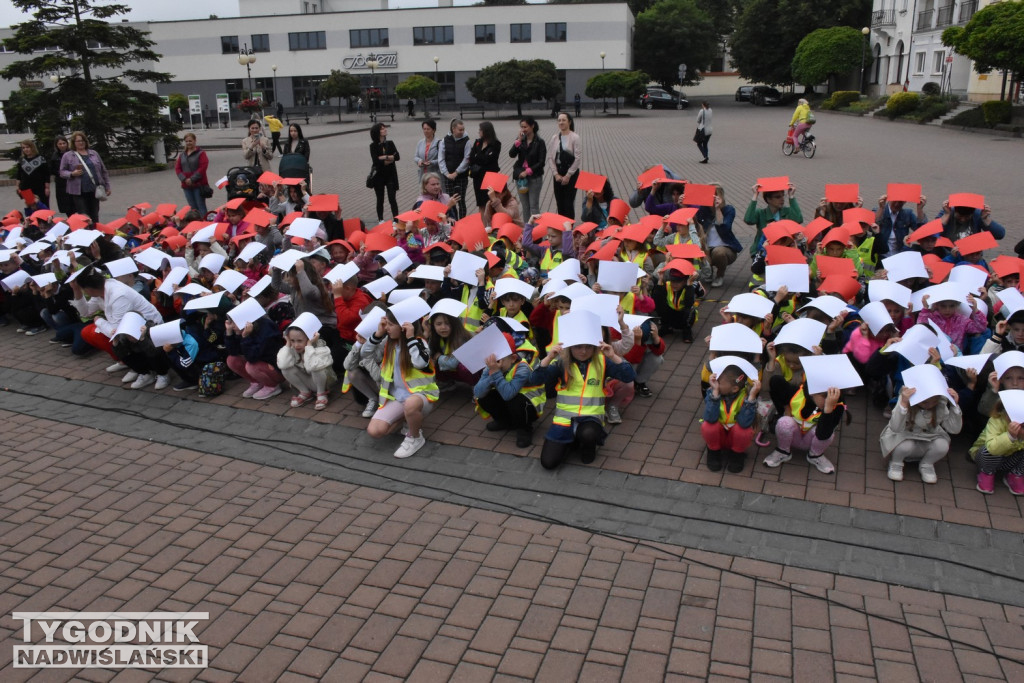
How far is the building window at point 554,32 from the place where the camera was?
206 feet

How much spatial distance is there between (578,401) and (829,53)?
52.2 metres

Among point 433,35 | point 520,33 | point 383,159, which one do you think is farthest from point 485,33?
point 383,159

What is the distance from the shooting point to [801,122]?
75.3 ft

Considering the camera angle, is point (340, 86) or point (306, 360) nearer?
point (306, 360)

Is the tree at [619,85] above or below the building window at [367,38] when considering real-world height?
below

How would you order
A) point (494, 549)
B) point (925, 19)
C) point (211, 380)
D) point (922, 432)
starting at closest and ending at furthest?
point (494, 549)
point (922, 432)
point (211, 380)
point (925, 19)

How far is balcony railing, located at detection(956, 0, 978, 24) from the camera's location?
4122cm

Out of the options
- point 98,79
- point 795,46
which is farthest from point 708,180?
point 795,46

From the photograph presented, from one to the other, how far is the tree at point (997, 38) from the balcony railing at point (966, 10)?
1481cm

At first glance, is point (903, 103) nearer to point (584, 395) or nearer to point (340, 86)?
point (340, 86)

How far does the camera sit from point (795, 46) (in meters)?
56.3

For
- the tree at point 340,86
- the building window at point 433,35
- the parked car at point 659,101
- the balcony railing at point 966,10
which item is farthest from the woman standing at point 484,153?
the building window at point 433,35

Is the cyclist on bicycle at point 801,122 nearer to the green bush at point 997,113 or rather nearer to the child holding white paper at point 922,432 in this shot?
the green bush at point 997,113
